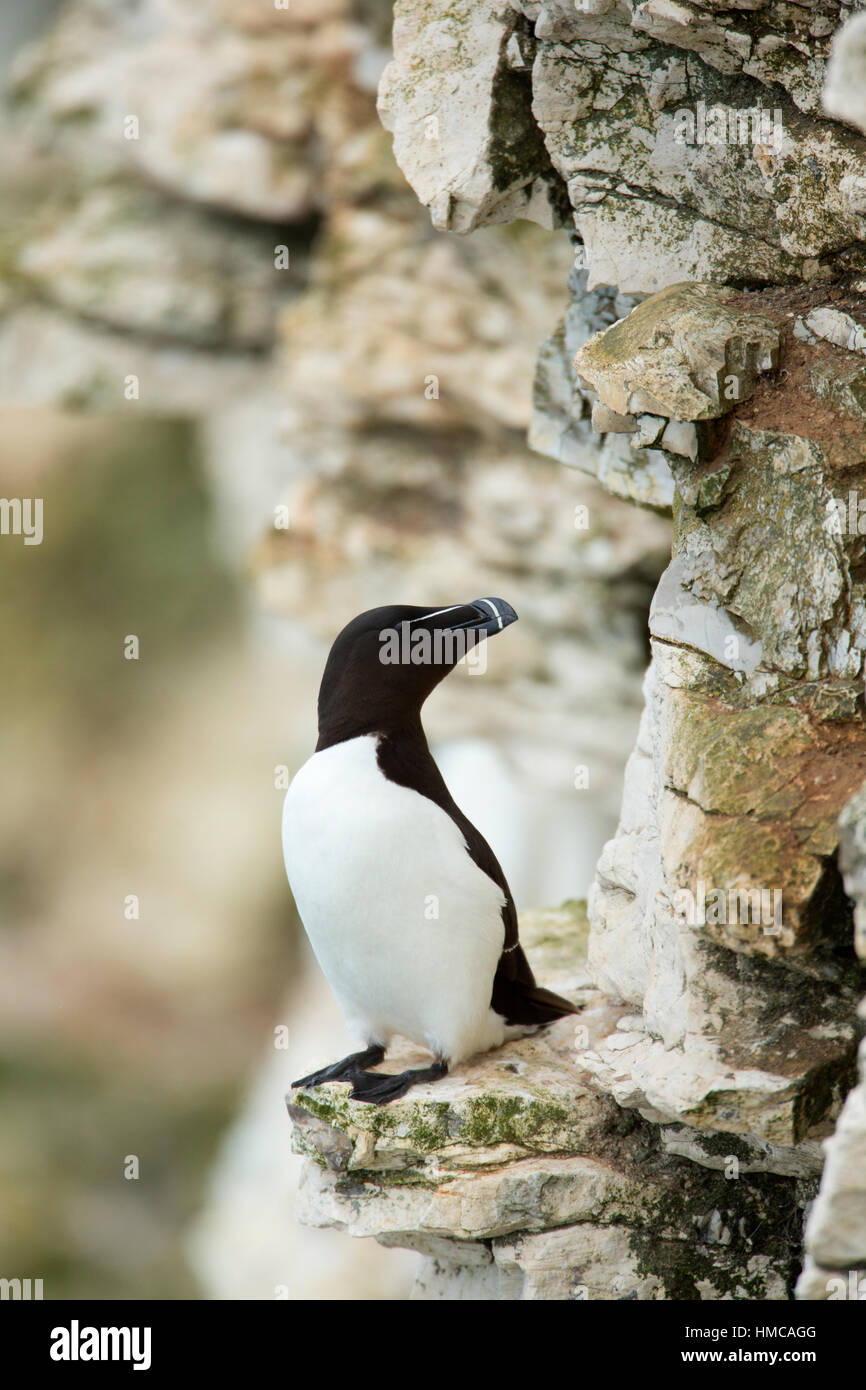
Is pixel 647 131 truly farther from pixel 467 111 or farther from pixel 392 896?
pixel 392 896

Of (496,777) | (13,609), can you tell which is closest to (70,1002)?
(13,609)

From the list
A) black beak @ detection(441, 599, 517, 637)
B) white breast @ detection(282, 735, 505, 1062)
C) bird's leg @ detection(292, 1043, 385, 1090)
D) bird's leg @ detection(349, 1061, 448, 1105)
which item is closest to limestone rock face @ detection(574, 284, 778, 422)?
black beak @ detection(441, 599, 517, 637)

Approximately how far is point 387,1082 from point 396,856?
32.9 inches

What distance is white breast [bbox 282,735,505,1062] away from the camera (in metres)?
4.53

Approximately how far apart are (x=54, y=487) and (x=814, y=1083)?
1301 centimetres

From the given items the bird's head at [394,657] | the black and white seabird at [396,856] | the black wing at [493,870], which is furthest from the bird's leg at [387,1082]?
the bird's head at [394,657]

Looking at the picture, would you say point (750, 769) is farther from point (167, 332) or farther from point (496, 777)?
A: point (167, 332)

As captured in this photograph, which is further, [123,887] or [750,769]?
[123,887]

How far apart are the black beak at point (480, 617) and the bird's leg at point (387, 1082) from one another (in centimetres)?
154

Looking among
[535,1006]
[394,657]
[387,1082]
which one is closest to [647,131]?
[394,657]

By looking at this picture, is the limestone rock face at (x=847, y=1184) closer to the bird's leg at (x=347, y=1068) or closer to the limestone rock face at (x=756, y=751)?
the limestone rock face at (x=756, y=751)

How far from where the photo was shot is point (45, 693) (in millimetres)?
15859

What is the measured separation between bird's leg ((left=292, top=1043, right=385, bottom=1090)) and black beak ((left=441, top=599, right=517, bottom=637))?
1.63 meters

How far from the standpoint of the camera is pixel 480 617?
4.56 meters
